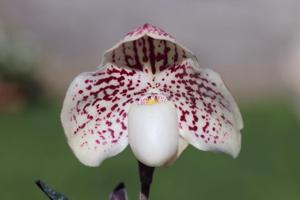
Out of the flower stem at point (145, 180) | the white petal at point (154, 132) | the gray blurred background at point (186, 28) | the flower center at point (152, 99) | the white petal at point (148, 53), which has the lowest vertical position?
the gray blurred background at point (186, 28)

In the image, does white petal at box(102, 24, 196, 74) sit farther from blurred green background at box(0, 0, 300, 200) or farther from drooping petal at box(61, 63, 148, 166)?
blurred green background at box(0, 0, 300, 200)

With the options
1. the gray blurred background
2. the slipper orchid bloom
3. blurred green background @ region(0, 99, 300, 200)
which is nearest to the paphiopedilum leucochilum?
the slipper orchid bloom

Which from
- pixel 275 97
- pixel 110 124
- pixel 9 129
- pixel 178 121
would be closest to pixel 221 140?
pixel 178 121

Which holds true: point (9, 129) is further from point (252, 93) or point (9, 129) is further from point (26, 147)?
point (252, 93)

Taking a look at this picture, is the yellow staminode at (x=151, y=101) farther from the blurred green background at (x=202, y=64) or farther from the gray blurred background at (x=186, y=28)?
the gray blurred background at (x=186, y=28)

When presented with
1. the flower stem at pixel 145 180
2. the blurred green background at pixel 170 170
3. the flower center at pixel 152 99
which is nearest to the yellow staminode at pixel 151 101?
the flower center at pixel 152 99

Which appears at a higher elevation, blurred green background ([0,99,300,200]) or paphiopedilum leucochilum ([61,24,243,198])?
paphiopedilum leucochilum ([61,24,243,198])

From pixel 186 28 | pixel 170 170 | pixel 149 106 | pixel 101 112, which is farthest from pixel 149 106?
pixel 186 28
